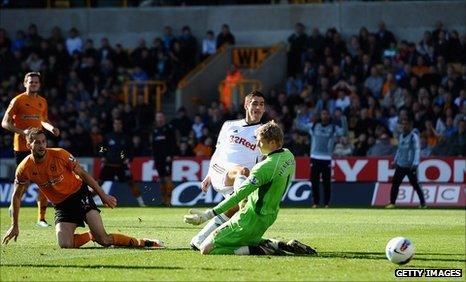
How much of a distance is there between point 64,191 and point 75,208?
265mm

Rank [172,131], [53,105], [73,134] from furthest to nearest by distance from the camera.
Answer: [53,105] < [73,134] < [172,131]

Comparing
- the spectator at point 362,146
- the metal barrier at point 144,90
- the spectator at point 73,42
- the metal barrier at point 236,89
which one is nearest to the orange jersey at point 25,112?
the spectator at point 362,146

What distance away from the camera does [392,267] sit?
12.4 meters

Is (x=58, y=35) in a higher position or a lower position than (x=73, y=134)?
higher

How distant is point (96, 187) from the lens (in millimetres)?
14320

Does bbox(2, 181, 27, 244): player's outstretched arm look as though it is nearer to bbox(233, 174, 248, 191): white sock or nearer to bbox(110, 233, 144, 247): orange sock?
bbox(110, 233, 144, 247): orange sock

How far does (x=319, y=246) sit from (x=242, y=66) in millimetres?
21602

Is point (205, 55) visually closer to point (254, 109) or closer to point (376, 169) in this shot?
point (376, 169)

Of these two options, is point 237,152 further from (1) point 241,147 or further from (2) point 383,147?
(2) point 383,147

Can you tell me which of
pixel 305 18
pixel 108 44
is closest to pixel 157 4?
pixel 108 44

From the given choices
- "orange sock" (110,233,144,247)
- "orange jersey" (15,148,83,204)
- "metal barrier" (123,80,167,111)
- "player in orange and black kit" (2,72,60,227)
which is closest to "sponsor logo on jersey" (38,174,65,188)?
"orange jersey" (15,148,83,204)

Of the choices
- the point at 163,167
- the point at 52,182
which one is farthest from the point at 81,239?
the point at 163,167

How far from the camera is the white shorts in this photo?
15.4 m

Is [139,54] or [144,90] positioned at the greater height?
[139,54]
